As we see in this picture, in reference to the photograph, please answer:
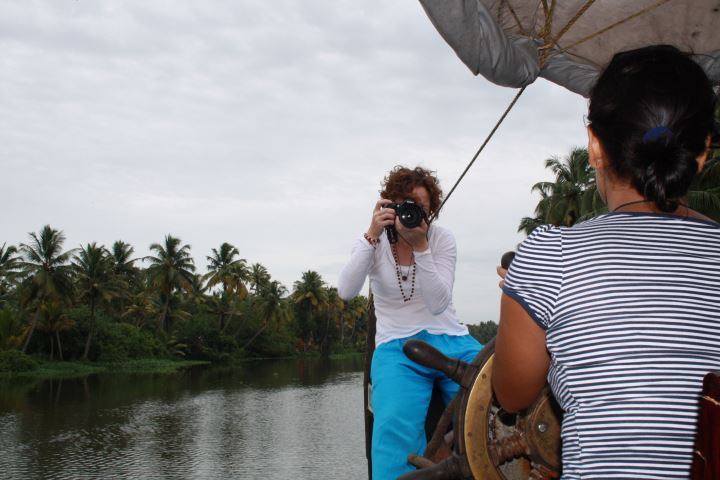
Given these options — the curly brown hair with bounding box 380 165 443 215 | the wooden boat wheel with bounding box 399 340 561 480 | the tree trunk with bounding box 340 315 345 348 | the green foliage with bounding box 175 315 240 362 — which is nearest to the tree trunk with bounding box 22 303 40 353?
the green foliage with bounding box 175 315 240 362

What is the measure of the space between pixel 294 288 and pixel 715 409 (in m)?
72.6

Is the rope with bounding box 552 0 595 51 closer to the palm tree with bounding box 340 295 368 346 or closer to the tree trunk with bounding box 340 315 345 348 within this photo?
the palm tree with bounding box 340 295 368 346

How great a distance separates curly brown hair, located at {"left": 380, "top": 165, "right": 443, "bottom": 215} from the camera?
2709 millimetres

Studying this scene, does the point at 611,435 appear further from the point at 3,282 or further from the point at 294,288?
the point at 294,288

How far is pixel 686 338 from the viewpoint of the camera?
3.39 ft

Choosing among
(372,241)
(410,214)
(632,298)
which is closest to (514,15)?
(410,214)

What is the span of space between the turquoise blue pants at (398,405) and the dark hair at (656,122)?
Answer: 1.28 m

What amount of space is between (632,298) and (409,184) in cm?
172

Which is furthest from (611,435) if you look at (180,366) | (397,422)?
(180,366)

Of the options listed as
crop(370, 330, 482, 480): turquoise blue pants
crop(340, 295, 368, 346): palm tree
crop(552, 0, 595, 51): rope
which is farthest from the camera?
crop(340, 295, 368, 346): palm tree

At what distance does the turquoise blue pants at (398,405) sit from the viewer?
2.10m

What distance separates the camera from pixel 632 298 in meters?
1.04

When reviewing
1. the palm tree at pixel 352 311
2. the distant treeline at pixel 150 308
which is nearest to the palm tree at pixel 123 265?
the distant treeline at pixel 150 308

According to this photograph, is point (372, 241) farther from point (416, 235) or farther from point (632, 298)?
point (632, 298)
